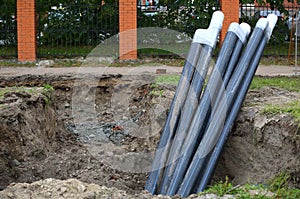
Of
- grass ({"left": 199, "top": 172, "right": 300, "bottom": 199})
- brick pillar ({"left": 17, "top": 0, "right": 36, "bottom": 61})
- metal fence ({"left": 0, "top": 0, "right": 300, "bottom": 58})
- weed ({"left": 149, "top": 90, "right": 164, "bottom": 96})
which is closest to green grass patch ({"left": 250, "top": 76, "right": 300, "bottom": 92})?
weed ({"left": 149, "top": 90, "right": 164, "bottom": 96})

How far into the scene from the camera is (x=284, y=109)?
6293mm

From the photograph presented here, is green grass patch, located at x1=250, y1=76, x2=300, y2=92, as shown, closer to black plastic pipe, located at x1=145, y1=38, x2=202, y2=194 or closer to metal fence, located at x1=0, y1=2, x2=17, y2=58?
black plastic pipe, located at x1=145, y1=38, x2=202, y2=194

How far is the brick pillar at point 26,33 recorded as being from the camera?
1449 centimetres

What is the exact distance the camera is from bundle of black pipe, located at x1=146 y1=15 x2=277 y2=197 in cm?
610

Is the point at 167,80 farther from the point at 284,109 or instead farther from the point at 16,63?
the point at 16,63

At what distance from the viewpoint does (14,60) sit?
14.7 metres

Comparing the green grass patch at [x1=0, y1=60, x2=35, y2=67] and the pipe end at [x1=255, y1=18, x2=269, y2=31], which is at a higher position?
the pipe end at [x1=255, y1=18, x2=269, y2=31]

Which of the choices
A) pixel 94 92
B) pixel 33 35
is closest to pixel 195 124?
pixel 94 92

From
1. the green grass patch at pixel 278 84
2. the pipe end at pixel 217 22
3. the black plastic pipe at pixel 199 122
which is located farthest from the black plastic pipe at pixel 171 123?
the green grass patch at pixel 278 84

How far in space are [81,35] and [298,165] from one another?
10648 mm

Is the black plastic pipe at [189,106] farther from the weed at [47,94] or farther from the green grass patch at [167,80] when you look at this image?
the weed at [47,94]

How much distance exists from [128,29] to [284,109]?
856cm

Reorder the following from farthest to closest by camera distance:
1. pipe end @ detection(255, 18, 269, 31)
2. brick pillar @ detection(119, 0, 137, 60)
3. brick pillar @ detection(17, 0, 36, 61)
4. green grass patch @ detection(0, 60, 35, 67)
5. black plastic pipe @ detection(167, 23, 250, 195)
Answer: brick pillar @ detection(17, 0, 36, 61), brick pillar @ detection(119, 0, 137, 60), green grass patch @ detection(0, 60, 35, 67), pipe end @ detection(255, 18, 269, 31), black plastic pipe @ detection(167, 23, 250, 195)

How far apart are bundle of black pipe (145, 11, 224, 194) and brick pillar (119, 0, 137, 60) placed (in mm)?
7040
